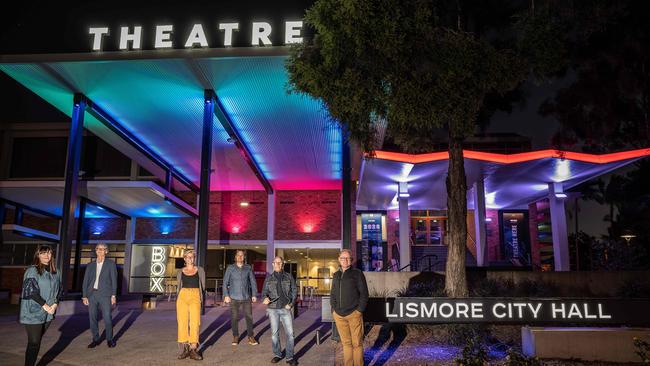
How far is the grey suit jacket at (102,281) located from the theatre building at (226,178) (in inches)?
188

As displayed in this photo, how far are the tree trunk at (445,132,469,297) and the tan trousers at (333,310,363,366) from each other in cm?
370

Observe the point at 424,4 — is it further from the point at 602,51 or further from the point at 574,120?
the point at 574,120

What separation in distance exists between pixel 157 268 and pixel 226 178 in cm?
633

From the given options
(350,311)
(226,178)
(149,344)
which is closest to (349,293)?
(350,311)

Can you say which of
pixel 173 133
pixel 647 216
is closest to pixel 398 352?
pixel 173 133

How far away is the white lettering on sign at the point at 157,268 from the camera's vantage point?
25812 mm

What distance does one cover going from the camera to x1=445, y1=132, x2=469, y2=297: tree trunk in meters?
9.62

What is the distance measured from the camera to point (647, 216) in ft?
108

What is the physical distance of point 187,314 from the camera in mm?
7852

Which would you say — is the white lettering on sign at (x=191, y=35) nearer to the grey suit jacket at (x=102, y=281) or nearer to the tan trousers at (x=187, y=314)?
the grey suit jacket at (x=102, y=281)

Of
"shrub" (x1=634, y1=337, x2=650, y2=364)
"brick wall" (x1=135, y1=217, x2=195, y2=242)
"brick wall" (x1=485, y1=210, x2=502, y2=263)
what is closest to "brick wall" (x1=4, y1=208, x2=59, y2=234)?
"brick wall" (x1=135, y1=217, x2=195, y2=242)

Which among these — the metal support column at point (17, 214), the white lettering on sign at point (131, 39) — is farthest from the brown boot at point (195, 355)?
the metal support column at point (17, 214)

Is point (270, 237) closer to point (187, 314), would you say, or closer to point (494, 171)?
point (494, 171)

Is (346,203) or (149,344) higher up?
(346,203)
